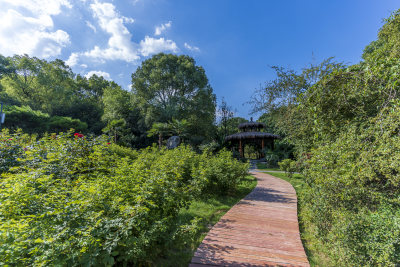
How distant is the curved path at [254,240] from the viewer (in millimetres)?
2477

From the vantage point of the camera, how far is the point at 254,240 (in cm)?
303

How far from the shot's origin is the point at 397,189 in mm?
2107

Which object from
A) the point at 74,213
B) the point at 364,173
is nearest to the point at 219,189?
the point at 364,173

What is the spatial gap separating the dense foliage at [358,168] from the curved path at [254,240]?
40 centimetres

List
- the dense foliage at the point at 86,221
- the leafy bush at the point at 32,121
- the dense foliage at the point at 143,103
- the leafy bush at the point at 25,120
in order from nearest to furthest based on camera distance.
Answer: the dense foliage at the point at 86,221
the leafy bush at the point at 25,120
the leafy bush at the point at 32,121
the dense foliage at the point at 143,103

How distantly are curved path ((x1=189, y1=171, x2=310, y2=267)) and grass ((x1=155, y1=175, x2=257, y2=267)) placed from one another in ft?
0.48

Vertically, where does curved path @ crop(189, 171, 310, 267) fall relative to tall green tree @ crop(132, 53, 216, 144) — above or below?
below

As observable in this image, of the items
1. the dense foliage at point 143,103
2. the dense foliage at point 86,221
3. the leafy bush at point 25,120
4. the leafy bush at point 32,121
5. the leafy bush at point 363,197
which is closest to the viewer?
the dense foliage at point 86,221

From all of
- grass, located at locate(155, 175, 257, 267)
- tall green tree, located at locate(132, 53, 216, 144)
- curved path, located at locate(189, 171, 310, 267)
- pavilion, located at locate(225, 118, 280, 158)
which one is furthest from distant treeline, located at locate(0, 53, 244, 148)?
curved path, located at locate(189, 171, 310, 267)

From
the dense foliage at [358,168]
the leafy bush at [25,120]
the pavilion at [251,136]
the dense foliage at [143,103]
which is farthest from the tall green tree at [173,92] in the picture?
the dense foliage at [358,168]

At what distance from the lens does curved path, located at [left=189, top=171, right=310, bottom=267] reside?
248 cm

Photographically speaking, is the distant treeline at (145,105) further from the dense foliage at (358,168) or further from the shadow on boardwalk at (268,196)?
the dense foliage at (358,168)

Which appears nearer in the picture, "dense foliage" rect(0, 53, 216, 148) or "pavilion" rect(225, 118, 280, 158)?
"pavilion" rect(225, 118, 280, 158)

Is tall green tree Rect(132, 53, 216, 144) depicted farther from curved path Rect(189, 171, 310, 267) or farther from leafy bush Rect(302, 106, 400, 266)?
leafy bush Rect(302, 106, 400, 266)
